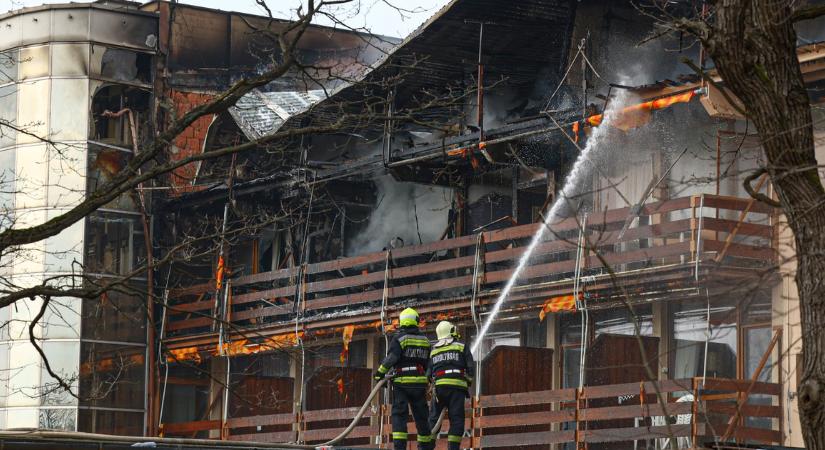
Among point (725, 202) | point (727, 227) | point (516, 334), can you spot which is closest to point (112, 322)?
point (516, 334)

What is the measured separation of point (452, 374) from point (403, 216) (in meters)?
9.86

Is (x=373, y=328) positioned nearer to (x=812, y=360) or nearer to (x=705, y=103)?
(x=705, y=103)

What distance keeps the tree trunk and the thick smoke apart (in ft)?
53.4

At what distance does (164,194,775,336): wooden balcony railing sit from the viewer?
19078 millimetres

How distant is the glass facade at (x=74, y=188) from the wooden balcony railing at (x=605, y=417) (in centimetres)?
631

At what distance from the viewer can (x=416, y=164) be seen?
24.5 metres

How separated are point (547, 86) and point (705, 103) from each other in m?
5.12

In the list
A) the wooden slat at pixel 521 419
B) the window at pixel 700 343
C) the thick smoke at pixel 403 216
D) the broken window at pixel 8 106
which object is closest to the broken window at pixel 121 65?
the broken window at pixel 8 106

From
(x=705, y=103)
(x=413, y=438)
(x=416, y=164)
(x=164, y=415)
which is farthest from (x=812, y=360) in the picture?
(x=164, y=415)

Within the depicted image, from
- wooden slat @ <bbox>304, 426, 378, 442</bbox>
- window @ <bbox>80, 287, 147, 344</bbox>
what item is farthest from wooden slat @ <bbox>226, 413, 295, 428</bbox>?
window @ <bbox>80, 287, 147, 344</bbox>

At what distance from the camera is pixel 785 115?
31.4 ft

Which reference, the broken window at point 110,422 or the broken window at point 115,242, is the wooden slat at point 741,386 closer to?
the broken window at point 110,422

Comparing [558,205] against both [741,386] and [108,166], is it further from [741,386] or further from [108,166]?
[108,166]

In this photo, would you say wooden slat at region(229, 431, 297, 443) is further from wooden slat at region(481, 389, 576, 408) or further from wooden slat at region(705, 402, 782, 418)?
wooden slat at region(705, 402, 782, 418)
